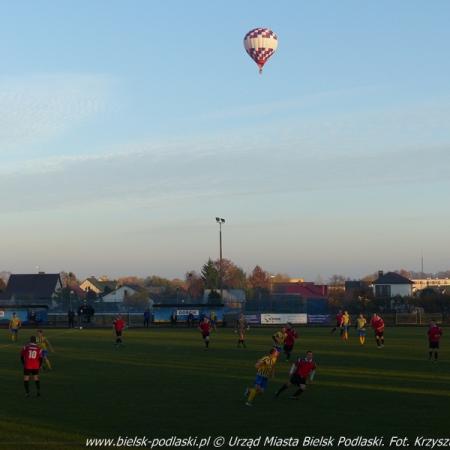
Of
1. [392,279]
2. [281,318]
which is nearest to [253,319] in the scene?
[281,318]

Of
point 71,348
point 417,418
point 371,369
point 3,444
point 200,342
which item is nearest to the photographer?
point 3,444

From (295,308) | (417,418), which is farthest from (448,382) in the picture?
(295,308)

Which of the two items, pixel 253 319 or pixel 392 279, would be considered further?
pixel 392 279

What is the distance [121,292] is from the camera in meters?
161

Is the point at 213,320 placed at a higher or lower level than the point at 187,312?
lower

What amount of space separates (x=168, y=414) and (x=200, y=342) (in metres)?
29.0

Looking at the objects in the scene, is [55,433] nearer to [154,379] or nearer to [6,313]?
[154,379]

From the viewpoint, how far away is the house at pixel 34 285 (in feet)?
468

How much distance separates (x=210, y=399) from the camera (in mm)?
22203

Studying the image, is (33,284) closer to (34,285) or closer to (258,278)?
(34,285)

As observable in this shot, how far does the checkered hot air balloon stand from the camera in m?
60.9

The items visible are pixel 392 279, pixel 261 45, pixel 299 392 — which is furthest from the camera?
pixel 392 279

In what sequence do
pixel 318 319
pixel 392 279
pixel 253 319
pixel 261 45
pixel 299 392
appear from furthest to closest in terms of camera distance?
pixel 392 279 → pixel 318 319 → pixel 253 319 → pixel 261 45 → pixel 299 392

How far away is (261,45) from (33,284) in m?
94.5
